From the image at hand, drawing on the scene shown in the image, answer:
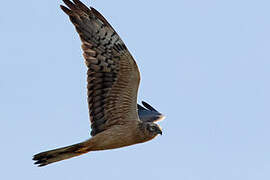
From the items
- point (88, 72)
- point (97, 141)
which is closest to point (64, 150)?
point (97, 141)

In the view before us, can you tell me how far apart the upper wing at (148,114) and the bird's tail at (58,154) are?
2.50 meters

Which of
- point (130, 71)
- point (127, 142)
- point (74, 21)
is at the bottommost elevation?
point (127, 142)

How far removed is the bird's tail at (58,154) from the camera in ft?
48.4

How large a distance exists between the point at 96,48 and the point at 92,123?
4.83 feet

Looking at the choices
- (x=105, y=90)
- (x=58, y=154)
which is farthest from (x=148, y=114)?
(x=58, y=154)

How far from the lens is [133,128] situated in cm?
1527

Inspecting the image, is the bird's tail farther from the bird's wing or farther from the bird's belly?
the bird's wing

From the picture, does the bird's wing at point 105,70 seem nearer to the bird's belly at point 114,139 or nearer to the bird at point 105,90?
the bird at point 105,90

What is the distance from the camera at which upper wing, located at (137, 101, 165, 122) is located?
17.2 meters

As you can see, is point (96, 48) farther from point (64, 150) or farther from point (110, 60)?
point (64, 150)

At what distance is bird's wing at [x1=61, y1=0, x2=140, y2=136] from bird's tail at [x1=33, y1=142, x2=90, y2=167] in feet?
2.22

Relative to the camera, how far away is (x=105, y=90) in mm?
15375

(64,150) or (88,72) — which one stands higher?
(88,72)

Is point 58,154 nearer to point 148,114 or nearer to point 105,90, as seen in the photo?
point 105,90
